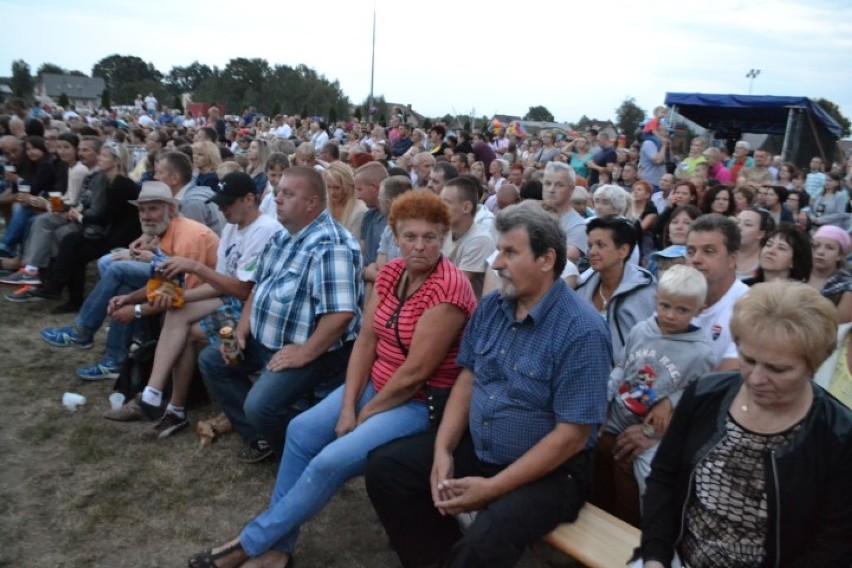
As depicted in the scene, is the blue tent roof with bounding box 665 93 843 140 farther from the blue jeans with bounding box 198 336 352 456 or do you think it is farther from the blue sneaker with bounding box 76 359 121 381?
the blue sneaker with bounding box 76 359 121 381

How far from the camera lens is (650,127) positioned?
37.4ft

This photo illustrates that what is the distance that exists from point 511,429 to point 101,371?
12.5 feet

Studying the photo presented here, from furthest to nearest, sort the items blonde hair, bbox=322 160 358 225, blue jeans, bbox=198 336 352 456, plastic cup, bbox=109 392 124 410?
1. blonde hair, bbox=322 160 358 225
2. plastic cup, bbox=109 392 124 410
3. blue jeans, bbox=198 336 352 456

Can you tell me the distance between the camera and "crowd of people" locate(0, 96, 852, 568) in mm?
1897

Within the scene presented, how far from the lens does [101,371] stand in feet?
16.3

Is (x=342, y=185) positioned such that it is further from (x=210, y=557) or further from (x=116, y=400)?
(x=210, y=557)

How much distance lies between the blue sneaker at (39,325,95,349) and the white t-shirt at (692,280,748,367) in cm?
488

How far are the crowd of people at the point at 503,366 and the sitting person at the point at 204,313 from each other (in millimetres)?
15

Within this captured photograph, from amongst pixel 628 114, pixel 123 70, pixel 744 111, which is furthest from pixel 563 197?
pixel 123 70

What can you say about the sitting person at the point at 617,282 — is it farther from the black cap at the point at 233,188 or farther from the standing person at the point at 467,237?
the black cap at the point at 233,188

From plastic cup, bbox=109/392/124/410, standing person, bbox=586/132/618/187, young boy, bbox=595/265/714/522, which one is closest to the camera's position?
young boy, bbox=595/265/714/522

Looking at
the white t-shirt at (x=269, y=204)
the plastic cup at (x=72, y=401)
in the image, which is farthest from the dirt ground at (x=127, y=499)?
the white t-shirt at (x=269, y=204)

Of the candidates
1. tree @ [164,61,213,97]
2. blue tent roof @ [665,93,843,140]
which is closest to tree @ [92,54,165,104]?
tree @ [164,61,213,97]

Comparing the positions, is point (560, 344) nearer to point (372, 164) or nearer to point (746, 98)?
point (372, 164)
